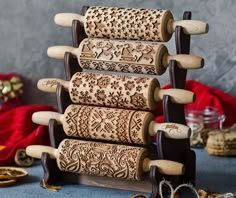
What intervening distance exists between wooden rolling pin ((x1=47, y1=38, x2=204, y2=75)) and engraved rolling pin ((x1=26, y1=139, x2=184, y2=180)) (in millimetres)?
249

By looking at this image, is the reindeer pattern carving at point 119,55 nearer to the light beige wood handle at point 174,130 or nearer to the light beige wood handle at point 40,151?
the light beige wood handle at point 174,130

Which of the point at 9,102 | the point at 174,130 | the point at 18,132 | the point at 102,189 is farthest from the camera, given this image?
the point at 9,102

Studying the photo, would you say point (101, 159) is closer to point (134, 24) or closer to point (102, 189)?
point (102, 189)

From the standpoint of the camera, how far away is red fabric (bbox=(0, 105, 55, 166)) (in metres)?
2.77

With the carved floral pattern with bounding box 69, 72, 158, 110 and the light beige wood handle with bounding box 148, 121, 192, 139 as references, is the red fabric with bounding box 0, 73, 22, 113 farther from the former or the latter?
the light beige wood handle with bounding box 148, 121, 192, 139

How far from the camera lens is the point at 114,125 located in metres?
2.34

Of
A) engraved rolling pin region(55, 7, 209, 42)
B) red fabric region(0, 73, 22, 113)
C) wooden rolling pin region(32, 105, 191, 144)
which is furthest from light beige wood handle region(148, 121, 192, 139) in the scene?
red fabric region(0, 73, 22, 113)

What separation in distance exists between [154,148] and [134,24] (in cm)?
42

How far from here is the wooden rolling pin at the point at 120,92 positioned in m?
2.31

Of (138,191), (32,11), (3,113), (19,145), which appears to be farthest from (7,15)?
(138,191)

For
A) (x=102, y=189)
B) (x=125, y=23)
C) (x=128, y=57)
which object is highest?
(x=125, y=23)

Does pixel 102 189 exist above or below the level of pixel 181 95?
below

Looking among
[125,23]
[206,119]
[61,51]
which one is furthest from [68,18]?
[206,119]

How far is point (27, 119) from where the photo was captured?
9.86ft
